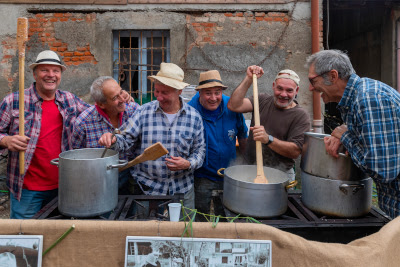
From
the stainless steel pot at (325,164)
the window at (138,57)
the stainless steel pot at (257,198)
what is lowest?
the stainless steel pot at (257,198)

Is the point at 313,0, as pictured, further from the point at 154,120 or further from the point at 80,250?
the point at 80,250

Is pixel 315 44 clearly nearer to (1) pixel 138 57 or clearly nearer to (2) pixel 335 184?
(1) pixel 138 57

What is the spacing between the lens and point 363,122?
5.36 ft

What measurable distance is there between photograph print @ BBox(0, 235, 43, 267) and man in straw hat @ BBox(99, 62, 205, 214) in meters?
1.05

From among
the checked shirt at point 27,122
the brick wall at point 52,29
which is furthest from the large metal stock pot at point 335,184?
the brick wall at point 52,29

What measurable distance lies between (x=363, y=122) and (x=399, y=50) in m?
6.06

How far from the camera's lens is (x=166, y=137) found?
245 centimetres

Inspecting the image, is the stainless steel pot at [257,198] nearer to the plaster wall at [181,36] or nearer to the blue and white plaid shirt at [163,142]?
the blue and white plaid shirt at [163,142]

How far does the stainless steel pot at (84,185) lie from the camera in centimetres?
173

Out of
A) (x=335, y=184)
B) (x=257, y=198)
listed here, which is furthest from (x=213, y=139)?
(x=335, y=184)

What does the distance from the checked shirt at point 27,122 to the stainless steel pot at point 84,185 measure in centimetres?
95

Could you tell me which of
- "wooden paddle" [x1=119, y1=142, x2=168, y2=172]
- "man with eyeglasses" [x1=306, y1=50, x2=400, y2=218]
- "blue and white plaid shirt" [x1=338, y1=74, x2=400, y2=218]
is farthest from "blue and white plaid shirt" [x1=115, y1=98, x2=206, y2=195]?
"blue and white plaid shirt" [x1=338, y1=74, x2=400, y2=218]

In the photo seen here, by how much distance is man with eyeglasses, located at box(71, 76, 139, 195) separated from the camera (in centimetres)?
261

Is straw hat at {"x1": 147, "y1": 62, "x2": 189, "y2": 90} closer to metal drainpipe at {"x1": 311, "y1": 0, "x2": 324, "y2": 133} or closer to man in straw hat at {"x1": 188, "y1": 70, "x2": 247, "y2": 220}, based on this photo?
man in straw hat at {"x1": 188, "y1": 70, "x2": 247, "y2": 220}
